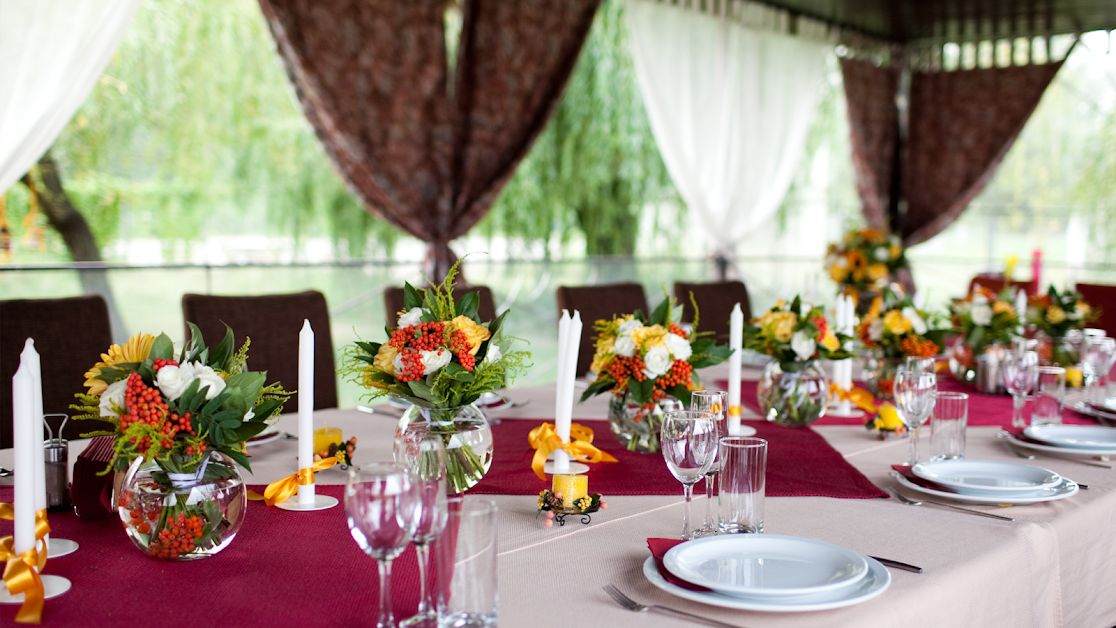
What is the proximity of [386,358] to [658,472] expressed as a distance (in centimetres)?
48

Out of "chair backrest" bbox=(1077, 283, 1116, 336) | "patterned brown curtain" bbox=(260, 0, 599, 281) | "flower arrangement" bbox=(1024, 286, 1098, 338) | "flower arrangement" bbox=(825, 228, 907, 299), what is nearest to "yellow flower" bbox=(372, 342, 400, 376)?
"flower arrangement" bbox=(1024, 286, 1098, 338)

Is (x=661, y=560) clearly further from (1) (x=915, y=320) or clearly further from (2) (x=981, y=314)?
(2) (x=981, y=314)

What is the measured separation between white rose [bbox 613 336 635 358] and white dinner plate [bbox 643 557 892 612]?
584 millimetres

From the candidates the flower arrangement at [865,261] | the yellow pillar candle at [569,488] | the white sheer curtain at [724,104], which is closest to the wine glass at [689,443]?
the yellow pillar candle at [569,488]

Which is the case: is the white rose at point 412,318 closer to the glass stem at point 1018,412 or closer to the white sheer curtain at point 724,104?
the glass stem at point 1018,412

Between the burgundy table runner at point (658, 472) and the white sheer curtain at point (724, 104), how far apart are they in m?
3.69

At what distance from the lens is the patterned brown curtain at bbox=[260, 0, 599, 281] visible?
386 cm

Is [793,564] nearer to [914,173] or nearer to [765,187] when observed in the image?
[765,187]

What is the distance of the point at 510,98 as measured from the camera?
4.41 meters

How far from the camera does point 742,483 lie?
1.17 m

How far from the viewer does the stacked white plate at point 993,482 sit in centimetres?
133

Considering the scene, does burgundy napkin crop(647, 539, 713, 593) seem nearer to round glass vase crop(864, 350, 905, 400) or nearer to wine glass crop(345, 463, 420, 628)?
wine glass crop(345, 463, 420, 628)

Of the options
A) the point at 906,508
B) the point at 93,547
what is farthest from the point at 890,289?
Result: the point at 93,547

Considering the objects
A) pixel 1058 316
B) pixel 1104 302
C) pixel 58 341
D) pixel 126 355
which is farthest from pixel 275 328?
pixel 1104 302
